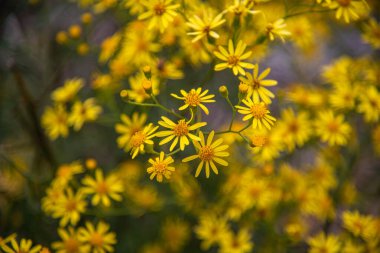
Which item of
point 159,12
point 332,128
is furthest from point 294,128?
point 159,12

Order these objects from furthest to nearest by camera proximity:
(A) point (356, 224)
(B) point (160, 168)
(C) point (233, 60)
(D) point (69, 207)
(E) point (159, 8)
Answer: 1. (A) point (356, 224)
2. (D) point (69, 207)
3. (E) point (159, 8)
4. (C) point (233, 60)
5. (B) point (160, 168)

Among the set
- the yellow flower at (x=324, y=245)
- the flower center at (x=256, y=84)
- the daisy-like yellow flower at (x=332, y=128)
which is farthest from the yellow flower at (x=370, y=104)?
the flower center at (x=256, y=84)

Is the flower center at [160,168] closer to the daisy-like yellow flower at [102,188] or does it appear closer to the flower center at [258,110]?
the flower center at [258,110]

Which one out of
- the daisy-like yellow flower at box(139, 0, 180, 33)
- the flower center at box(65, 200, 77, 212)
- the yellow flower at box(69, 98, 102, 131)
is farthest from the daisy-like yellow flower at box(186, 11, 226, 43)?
the flower center at box(65, 200, 77, 212)

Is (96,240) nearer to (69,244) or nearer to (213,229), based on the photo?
(69,244)

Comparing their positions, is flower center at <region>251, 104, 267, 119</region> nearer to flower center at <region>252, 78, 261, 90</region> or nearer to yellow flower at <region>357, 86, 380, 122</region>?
flower center at <region>252, 78, 261, 90</region>
